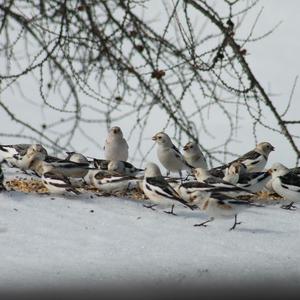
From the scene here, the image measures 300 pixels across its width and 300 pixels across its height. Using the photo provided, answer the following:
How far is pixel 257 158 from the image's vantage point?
1256 cm

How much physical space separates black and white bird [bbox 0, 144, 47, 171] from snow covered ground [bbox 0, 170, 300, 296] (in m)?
1.42

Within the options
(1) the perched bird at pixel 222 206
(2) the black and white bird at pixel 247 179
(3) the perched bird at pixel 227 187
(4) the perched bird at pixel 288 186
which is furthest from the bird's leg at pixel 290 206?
(1) the perched bird at pixel 222 206

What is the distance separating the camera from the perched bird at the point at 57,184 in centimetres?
1025

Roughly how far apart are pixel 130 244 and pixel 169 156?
3913mm

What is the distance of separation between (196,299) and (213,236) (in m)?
1.90

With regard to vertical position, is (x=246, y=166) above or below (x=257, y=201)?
above

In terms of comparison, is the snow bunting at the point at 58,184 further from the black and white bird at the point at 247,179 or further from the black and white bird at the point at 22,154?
the black and white bird at the point at 247,179

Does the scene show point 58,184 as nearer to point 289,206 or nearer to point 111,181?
point 111,181

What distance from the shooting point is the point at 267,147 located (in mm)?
12922

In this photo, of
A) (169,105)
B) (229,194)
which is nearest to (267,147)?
(229,194)

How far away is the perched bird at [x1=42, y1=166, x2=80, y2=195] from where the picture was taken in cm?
1025

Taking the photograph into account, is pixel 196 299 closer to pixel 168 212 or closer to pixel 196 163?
pixel 168 212

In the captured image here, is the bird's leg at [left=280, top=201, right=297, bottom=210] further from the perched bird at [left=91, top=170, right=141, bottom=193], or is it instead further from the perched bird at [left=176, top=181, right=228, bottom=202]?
the perched bird at [left=91, top=170, right=141, bottom=193]

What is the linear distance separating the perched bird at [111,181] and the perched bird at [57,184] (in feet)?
1.27
